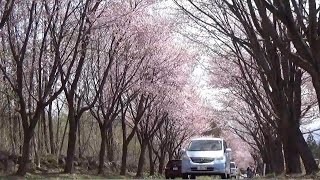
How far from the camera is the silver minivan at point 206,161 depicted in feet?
63.1

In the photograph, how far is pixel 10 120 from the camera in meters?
31.4

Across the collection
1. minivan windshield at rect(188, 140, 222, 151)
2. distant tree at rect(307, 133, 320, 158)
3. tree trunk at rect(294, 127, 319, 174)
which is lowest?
tree trunk at rect(294, 127, 319, 174)

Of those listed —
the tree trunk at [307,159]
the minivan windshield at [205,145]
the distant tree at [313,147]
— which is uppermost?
the distant tree at [313,147]

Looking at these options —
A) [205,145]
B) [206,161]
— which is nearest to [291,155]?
[206,161]

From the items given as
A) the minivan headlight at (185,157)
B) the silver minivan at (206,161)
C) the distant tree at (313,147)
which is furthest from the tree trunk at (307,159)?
the distant tree at (313,147)

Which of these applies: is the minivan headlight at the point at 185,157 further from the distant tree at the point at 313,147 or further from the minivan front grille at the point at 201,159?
the distant tree at the point at 313,147

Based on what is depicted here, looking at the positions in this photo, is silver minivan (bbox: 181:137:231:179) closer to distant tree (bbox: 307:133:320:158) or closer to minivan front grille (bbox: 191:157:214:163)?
minivan front grille (bbox: 191:157:214:163)

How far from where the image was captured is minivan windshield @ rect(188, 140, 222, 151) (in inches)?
795

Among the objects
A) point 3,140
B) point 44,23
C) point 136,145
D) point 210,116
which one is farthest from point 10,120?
point 136,145

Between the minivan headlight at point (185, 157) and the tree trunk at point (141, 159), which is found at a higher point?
the tree trunk at point (141, 159)

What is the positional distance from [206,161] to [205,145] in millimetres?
1162

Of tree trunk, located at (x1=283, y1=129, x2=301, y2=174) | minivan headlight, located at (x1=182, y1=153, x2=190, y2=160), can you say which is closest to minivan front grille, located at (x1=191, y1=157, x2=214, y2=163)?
minivan headlight, located at (x1=182, y1=153, x2=190, y2=160)

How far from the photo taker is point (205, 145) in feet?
67.0

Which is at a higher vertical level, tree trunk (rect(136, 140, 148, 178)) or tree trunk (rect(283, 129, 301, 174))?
tree trunk (rect(136, 140, 148, 178))
